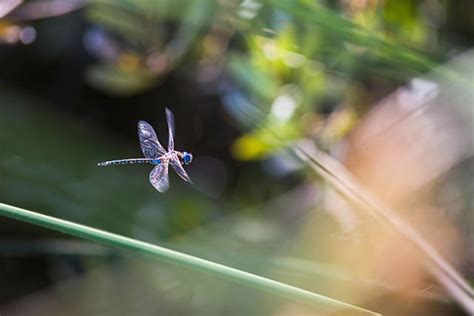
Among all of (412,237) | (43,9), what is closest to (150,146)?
(412,237)

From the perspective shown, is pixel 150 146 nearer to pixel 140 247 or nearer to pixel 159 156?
pixel 159 156

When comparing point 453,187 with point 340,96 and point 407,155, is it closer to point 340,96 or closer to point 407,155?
point 407,155

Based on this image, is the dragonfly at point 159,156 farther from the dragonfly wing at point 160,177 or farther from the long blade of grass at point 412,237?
the long blade of grass at point 412,237

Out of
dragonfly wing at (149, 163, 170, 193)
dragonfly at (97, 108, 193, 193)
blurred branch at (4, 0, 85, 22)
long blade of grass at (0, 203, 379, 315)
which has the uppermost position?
blurred branch at (4, 0, 85, 22)

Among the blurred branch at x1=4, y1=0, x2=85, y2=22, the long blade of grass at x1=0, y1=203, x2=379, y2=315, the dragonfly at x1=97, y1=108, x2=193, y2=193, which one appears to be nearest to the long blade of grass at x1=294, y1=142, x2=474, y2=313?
the dragonfly at x1=97, y1=108, x2=193, y2=193

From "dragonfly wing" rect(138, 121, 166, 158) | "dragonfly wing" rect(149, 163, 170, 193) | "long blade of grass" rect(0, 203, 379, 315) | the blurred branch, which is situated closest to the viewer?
"long blade of grass" rect(0, 203, 379, 315)

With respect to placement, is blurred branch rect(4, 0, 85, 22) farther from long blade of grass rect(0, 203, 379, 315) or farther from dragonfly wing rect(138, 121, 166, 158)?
long blade of grass rect(0, 203, 379, 315)

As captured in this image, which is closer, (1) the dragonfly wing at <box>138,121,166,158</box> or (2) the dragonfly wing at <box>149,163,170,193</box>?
(2) the dragonfly wing at <box>149,163,170,193</box>

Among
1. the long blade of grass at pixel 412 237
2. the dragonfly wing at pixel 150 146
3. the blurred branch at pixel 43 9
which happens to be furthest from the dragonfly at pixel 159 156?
the blurred branch at pixel 43 9

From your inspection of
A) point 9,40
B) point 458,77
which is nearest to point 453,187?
point 458,77
